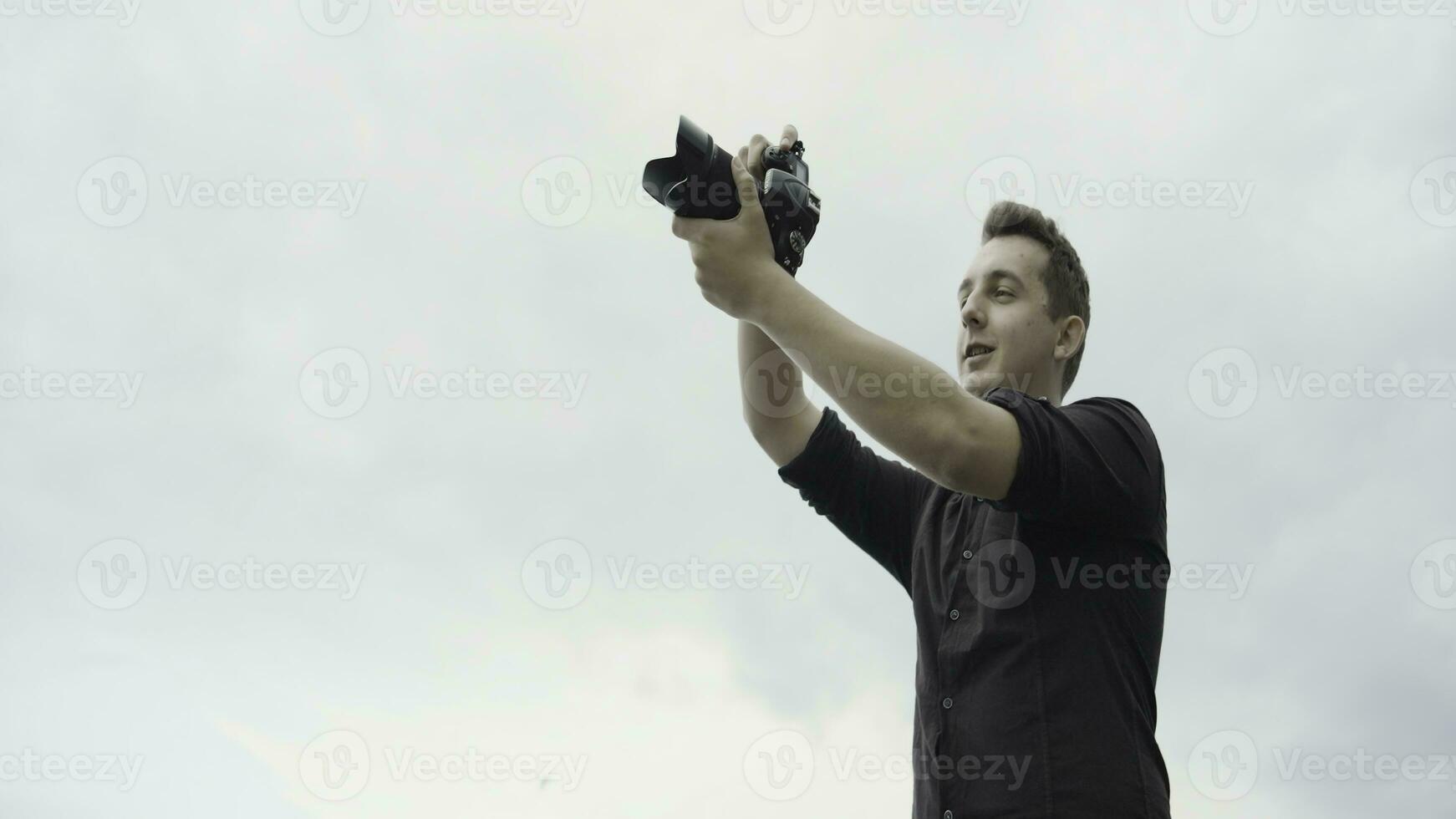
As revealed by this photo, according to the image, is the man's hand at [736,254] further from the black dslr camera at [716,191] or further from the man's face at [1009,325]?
the man's face at [1009,325]

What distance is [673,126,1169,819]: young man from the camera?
2502mm

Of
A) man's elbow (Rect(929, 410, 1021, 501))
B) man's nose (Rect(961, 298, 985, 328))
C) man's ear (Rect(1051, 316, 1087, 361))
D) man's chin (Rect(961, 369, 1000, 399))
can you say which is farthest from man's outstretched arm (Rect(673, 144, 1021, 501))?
man's ear (Rect(1051, 316, 1087, 361))

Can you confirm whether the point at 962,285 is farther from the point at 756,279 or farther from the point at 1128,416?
the point at 756,279

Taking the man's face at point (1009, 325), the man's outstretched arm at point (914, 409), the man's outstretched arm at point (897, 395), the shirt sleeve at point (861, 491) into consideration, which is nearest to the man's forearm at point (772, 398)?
the shirt sleeve at point (861, 491)

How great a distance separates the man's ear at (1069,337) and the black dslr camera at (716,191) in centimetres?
93

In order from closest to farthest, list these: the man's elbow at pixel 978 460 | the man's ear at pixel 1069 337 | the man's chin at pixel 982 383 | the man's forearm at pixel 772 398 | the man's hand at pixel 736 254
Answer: the man's elbow at pixel 978 460, the man's hand at pixel 736 254, the man's chin at pixel 982 383, the man's ear at pixel 1069 337, the man's forearm at pixel 772 398

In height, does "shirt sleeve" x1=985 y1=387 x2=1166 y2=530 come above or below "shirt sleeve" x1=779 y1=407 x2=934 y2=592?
below

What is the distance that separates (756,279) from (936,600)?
40.1 inches

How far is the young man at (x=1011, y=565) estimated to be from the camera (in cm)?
250

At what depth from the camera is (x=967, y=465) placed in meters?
2.49

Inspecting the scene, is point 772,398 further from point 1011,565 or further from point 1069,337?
point 1011,565

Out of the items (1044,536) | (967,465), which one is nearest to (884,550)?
(1044,536)

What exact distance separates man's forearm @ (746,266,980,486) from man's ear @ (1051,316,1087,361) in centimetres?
99

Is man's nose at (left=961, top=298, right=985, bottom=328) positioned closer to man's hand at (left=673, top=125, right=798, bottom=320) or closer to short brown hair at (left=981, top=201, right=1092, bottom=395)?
short brown hair at (left=981, top=201, right=1092, bottom=395)
